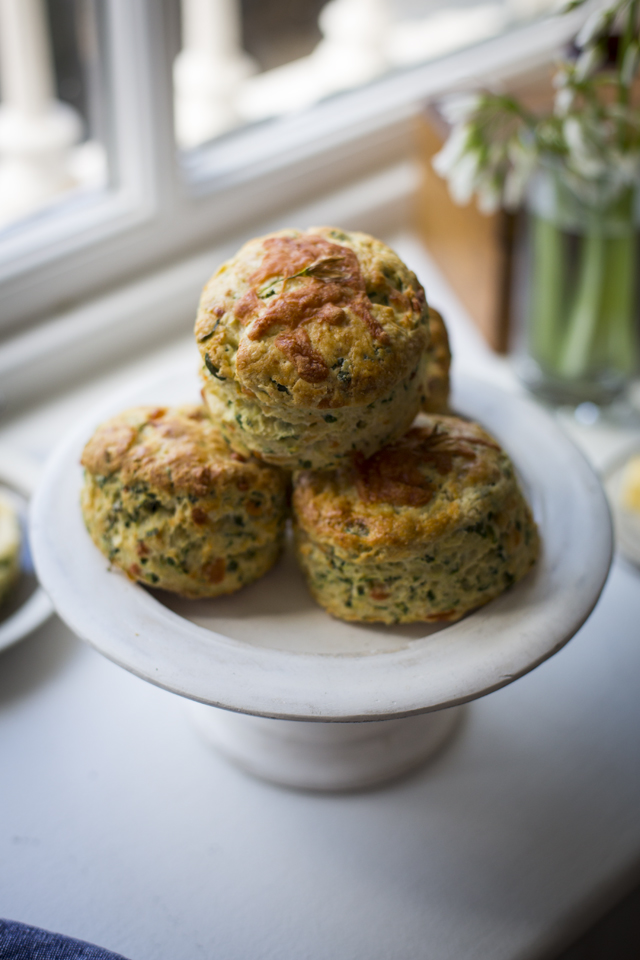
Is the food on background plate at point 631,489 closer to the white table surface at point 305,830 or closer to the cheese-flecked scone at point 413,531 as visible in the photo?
the white table surface at point 305,830

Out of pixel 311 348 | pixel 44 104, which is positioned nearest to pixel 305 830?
pixel 311 348

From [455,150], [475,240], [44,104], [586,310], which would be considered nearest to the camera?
[455,150]

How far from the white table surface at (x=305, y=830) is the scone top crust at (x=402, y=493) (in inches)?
11.9

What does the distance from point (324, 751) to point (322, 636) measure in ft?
0.57

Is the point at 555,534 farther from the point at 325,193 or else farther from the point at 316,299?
the point at 325,193

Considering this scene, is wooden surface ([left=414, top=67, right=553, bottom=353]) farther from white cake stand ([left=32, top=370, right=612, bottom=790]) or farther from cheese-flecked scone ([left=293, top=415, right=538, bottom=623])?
cheese-flecked scone ([left=293, top=415, right=538, bottom=623])

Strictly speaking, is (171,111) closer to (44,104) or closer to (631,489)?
(44,104)

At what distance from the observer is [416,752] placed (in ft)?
2.71

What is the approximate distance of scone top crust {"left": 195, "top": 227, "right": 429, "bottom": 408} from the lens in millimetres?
589

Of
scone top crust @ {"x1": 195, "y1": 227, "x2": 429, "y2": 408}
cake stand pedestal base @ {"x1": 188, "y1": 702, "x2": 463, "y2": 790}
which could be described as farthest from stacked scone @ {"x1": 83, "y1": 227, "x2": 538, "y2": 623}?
cake stand pedestal base @ {"x1": 188, "y1": 702, "x2": 463, "y2": 790}

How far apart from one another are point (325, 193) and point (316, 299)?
3.15 ft

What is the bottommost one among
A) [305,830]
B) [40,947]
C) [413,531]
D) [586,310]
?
[305,830]

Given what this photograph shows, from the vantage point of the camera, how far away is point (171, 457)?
672mm

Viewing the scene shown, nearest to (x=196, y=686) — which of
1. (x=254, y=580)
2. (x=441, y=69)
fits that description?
(x=254, y=580)
